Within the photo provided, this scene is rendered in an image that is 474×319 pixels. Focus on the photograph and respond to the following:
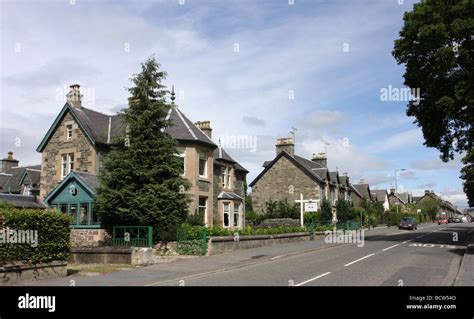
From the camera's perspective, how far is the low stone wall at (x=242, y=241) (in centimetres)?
2262

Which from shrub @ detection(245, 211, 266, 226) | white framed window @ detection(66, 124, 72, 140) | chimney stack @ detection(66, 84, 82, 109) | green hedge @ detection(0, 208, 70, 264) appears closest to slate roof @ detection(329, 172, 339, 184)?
shrub @ detection(245, 211, 266, 226)

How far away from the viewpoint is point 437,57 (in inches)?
996

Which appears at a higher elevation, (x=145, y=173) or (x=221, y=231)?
(x=145, y=173)

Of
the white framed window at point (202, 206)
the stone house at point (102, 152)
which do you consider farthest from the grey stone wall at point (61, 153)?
the white framed window at point (202, 206)

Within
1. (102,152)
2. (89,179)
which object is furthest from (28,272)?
(102,152)

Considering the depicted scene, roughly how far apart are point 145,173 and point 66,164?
10.4m

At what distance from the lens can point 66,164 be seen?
3041 centimetres

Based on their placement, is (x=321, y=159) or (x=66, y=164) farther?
(x=321, y=159)

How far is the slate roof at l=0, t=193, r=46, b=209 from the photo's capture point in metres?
26.3

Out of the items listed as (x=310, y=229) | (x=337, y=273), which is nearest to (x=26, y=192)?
(x=310, y=229)

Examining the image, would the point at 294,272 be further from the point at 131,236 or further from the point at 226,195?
the point at 226,195

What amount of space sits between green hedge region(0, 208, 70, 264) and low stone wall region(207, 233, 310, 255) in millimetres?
8370

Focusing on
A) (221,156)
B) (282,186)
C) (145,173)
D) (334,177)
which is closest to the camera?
(145,173)
